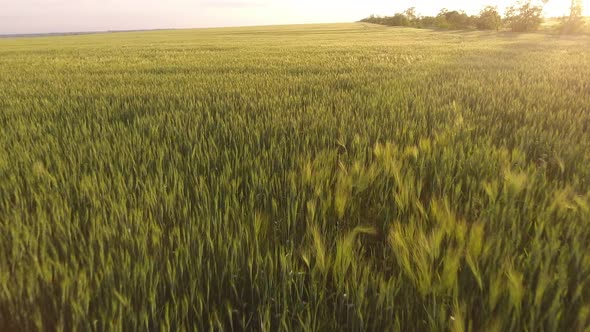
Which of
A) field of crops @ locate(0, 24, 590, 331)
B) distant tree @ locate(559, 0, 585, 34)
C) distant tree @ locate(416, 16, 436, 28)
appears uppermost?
distant tree @ locate(416, 16, 436, 28)

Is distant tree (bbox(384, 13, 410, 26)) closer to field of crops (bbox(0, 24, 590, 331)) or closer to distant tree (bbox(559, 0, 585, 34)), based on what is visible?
distant tree (bbox(559, 0, 585, 34))

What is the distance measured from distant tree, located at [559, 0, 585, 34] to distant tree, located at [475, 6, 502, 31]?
7.75 metres

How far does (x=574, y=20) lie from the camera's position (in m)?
30.5

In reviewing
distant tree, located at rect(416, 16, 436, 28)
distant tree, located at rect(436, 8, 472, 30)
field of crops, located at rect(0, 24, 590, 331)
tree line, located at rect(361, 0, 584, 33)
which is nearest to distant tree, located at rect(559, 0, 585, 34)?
tree line, located at rect(361, 0, 584, 33)

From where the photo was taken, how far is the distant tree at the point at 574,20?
29.5 m

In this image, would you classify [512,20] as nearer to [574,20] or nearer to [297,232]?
[574,20]

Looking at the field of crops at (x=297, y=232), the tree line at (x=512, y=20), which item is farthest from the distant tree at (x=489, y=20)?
the field of crops at (x=297, y=232)

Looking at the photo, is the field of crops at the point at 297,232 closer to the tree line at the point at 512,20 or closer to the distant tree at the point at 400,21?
the tree line at the point at 512,20

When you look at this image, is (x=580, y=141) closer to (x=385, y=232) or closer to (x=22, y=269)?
(x=385, y=232)

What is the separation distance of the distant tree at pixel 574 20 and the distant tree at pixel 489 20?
305 inches

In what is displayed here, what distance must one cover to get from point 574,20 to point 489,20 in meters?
11.1

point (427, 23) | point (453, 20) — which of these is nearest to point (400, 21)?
point (427, 23)

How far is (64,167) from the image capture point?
145 cm

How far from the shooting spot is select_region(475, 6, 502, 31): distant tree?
131 ft
